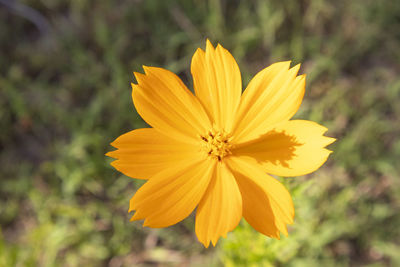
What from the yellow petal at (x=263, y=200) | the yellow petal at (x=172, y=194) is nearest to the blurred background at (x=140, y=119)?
the yellow petal at (x=263, y=200)

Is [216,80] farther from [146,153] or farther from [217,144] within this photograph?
[146,153]

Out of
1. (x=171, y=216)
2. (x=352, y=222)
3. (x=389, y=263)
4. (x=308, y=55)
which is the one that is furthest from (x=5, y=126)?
(x=389, y=263)

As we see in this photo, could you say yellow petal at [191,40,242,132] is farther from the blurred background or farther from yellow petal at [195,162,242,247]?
the blurred background

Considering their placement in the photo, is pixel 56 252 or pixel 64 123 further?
pixel 64 123

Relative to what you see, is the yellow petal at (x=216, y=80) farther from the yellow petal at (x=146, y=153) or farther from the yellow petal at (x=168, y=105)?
the yellow petal at (x=146, y=153)

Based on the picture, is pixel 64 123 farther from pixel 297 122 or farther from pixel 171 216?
pixel 297 122

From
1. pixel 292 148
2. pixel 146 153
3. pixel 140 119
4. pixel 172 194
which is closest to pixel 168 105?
pixel 146 153
